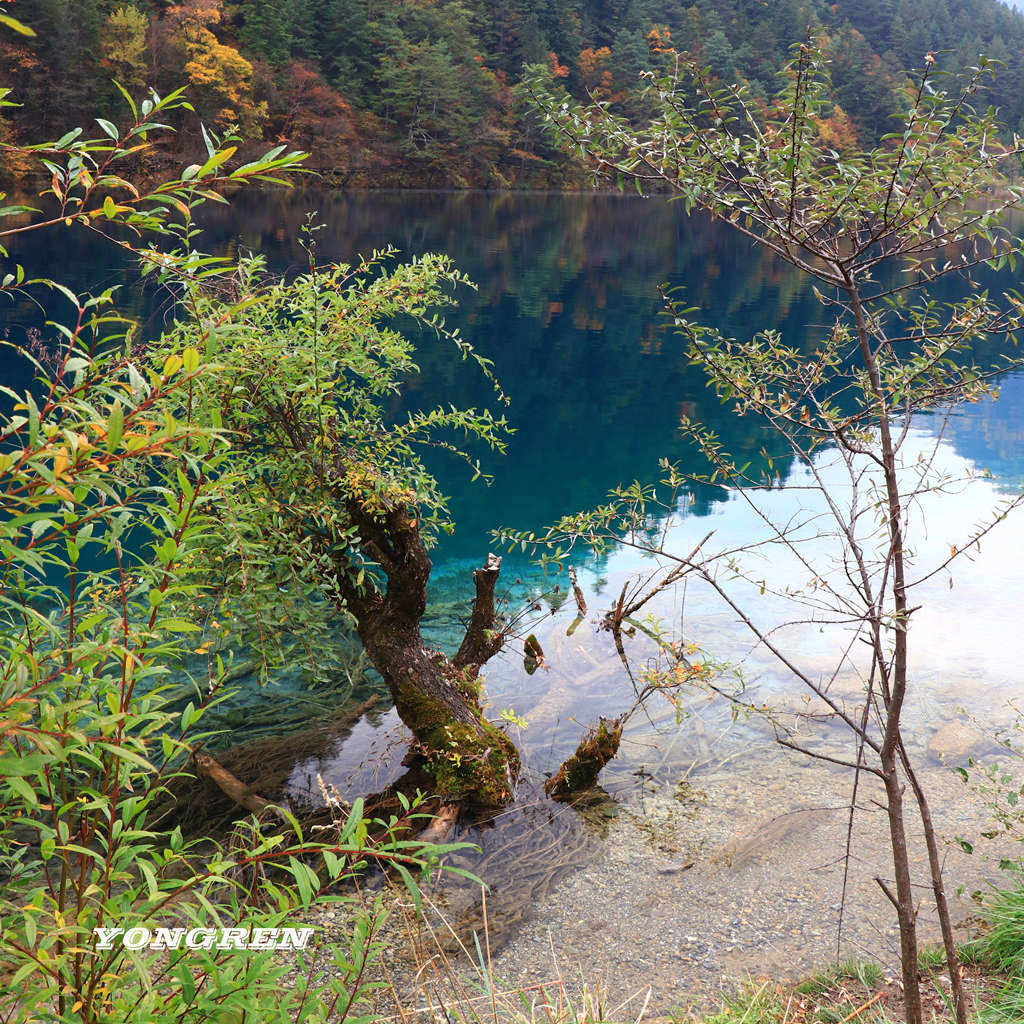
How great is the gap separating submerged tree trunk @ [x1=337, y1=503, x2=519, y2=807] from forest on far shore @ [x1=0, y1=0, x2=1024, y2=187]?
34346 millimetres

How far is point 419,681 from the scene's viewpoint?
5199mm

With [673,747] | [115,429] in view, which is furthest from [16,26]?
[673,747]

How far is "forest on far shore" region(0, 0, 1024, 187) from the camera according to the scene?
37.4 metres

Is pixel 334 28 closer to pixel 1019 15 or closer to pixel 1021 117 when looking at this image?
pixel 1021 117

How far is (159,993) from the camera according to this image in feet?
6.27

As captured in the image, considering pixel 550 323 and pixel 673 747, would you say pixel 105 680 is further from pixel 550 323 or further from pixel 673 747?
pixel 550 323

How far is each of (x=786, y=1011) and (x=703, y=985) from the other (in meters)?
0.70

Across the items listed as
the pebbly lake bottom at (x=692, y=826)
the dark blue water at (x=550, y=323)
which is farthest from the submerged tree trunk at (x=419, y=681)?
the dark blue water at (x=550, y=323)

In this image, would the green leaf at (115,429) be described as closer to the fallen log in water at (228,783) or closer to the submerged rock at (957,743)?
the fallen log in water at (228,783)

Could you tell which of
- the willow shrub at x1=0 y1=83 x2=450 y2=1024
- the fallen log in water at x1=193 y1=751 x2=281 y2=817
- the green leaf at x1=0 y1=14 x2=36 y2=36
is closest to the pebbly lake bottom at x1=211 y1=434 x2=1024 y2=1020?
the fallen log in water at x1=193 y1=751 x2=281 y2=817

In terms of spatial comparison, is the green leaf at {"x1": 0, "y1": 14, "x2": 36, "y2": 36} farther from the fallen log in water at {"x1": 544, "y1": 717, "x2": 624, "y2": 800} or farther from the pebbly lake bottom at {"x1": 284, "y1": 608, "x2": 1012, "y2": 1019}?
the fallen log in water at {"x1": 544, "y1": 717, "x2": 624, "y2": 800}

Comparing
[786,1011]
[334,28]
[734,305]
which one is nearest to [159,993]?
[786,1011]

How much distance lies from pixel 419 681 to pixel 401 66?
52.8 meters

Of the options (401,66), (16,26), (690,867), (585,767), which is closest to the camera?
(16,26)
